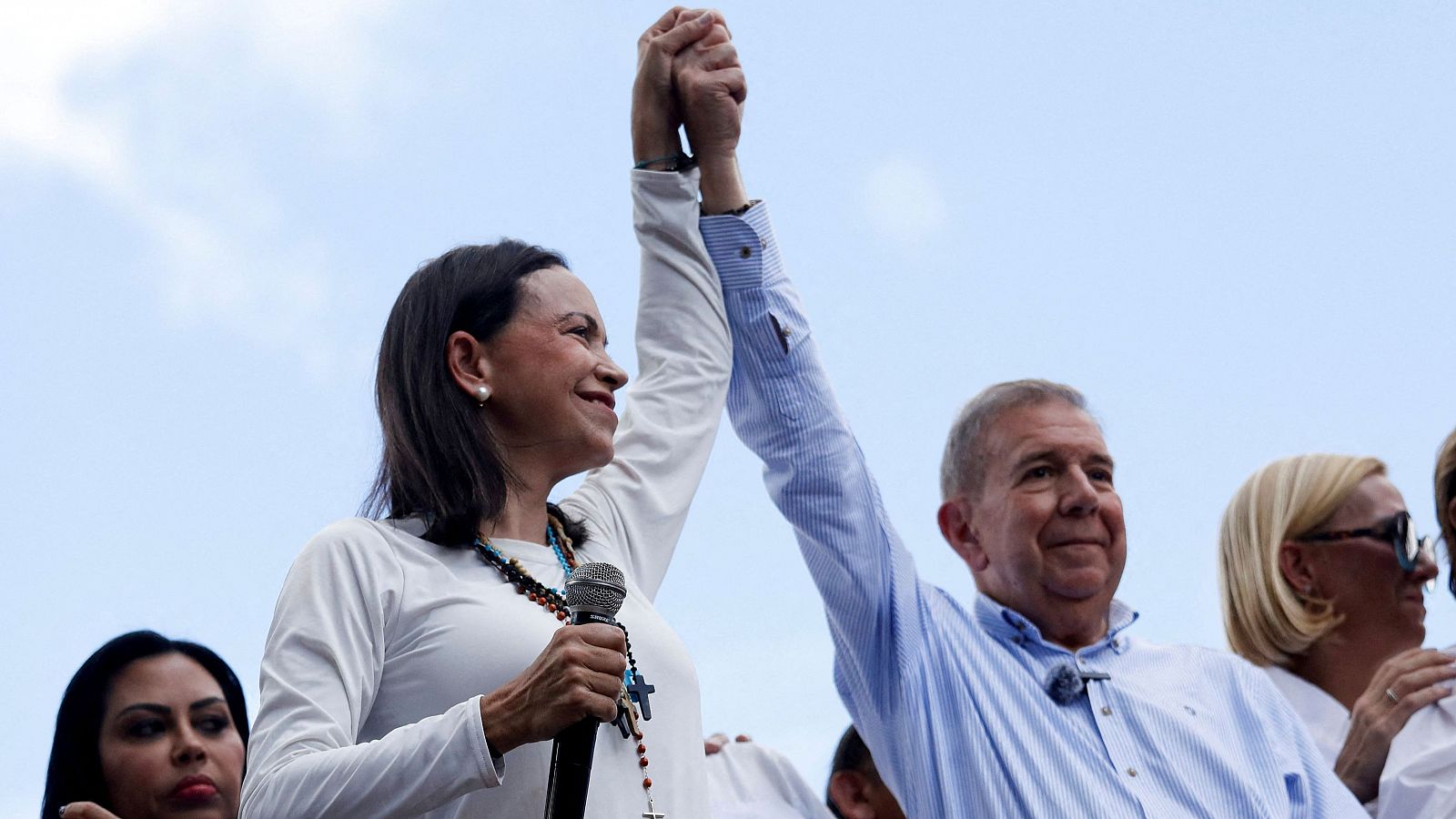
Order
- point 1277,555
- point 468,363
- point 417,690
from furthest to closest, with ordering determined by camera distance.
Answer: point 1277,555, point 468,363, point 417,690

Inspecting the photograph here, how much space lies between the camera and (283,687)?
108 inches

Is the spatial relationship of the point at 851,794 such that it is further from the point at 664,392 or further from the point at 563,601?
the point at 563,601

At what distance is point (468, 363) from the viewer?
3.33m

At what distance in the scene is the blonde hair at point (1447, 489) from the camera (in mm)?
5070

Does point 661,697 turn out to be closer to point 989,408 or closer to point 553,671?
point 553,671

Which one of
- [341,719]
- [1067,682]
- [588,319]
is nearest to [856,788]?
[1067,682]

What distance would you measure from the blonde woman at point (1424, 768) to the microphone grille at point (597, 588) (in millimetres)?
2699

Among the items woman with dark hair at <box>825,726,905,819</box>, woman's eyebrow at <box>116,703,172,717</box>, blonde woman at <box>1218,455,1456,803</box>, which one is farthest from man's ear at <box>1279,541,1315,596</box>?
woman's eyebrow at <box>116,703,172,717</box>

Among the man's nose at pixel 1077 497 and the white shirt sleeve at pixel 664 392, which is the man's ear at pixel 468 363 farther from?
the man's nose at pixel 1077 497

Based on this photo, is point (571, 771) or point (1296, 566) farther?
point (1296, 566)

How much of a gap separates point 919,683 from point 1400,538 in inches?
78.0

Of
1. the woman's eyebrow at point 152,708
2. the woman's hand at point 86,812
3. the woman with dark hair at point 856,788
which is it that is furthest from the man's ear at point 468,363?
the woman with dark hair at point 856,788

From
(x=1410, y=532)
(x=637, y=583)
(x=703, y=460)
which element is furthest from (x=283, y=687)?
(x=1410, y=532)

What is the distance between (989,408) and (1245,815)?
4.01 ft
